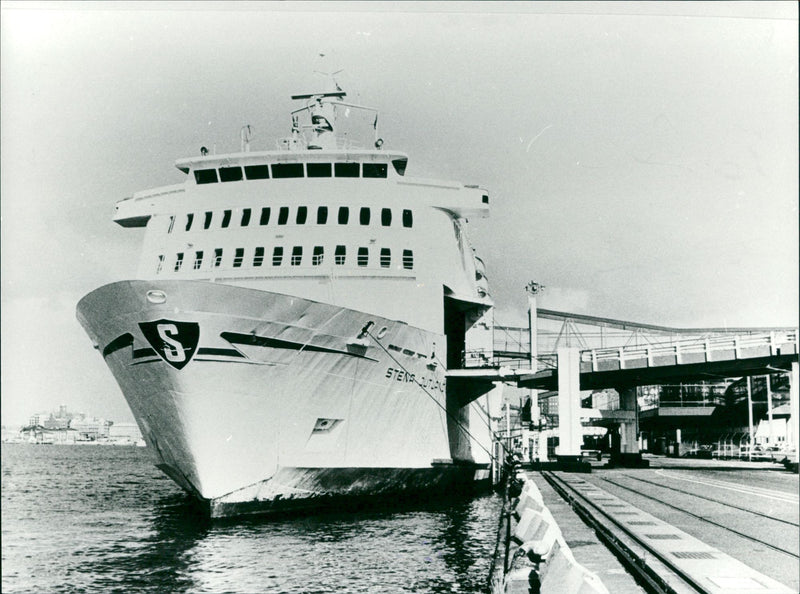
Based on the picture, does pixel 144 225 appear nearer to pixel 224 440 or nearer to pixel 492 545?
pixel 224 440

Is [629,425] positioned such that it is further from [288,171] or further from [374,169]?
[288,171]

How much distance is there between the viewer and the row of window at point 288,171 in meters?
20.6

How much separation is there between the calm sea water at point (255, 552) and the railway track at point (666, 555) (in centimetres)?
206

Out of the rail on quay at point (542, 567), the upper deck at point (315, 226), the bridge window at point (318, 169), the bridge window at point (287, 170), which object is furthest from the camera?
the bridge window at point (318, 169)

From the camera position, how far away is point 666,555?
8328mm

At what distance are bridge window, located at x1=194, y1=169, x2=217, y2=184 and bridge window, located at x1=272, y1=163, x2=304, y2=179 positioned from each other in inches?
69.5

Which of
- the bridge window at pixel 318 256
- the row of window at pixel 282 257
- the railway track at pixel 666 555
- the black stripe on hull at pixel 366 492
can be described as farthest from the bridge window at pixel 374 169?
the railway track at pixel 666 555

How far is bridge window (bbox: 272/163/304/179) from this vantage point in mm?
20578

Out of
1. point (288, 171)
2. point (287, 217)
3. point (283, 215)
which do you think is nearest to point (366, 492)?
point (287, 217)

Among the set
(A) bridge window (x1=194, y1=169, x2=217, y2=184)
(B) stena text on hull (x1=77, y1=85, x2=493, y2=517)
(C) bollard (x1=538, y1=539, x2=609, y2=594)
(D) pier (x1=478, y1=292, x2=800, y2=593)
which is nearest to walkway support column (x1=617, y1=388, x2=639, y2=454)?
(D) pier (x1=478, y1=292, x2=800, y2=593)

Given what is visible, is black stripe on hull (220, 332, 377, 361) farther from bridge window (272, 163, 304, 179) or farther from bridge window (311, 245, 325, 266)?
bridge window (272, 163, 304, 179)

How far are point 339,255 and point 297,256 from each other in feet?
3.50

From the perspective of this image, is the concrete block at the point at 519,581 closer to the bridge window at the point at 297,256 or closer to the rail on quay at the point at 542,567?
the rail on quay at the point at 542,567

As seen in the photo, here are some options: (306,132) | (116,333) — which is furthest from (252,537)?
(306,132)
